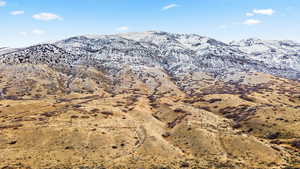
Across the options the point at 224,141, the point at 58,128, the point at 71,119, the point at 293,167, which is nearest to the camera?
the point at 293,167

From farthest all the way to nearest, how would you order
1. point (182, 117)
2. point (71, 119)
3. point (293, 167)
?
1. point (182, 117)
2. point (71, 119)
3. point (293, 167)

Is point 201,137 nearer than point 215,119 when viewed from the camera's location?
Yes

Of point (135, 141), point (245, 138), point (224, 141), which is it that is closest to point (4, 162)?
point (135, 141)

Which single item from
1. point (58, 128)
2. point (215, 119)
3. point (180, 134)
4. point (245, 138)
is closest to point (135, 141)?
point (180, 134)

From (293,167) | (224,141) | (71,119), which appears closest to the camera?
(293,167)

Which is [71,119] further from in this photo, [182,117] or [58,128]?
[182,117]

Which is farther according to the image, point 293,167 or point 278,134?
point 278,134

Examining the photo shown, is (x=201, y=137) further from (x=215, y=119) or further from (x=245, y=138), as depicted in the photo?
(x=215, y=119)

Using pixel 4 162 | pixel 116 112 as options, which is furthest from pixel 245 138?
pixel 4 162

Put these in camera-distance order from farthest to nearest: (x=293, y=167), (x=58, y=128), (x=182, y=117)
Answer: (x=182, y=117) < (x=58, y=128) < (x=293, y=167)
